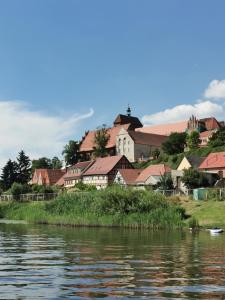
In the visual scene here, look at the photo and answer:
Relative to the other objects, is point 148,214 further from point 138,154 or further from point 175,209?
point 138,154

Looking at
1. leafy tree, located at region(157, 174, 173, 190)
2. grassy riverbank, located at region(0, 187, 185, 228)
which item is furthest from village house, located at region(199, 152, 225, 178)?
→ grassy riverbank, located at region(0, 187, 185, 228)

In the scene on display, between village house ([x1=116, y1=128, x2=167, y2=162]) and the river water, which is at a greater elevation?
village house ([x1=116, y1=128, x2=167, y2=162])

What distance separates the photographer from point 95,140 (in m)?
183

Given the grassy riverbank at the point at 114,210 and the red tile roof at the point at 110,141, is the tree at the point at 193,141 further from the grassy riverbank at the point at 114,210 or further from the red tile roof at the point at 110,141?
the grassy riverbank at the point at 114,210

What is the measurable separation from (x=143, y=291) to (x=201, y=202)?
6023cm

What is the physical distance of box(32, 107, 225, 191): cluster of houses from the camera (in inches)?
4845

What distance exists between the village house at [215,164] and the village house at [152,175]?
26.9 ft

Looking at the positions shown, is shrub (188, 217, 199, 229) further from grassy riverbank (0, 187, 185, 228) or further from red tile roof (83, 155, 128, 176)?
red tile roof (83, 155, 128, 176)

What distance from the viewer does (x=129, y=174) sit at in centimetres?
13625

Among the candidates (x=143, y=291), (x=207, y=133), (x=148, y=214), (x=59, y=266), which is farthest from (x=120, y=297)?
(x=207, y=133)

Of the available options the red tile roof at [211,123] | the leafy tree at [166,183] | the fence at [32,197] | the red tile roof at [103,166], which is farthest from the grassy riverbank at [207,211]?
the red tile roof at [211,123]

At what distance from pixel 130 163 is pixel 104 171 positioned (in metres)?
9.69

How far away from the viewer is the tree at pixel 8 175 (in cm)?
15475

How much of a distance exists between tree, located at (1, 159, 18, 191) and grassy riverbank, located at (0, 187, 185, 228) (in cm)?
6699
